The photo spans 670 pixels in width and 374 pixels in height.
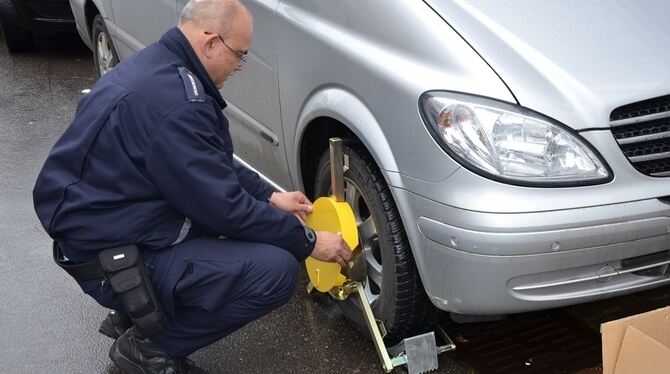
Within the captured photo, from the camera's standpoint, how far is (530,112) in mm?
2271

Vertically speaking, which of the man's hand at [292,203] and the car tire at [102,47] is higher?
the man's hand at [292,203]

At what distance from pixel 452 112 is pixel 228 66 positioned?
720 mm

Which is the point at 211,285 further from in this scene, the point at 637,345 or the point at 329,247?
the point at 637,345

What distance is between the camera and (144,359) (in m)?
2.73

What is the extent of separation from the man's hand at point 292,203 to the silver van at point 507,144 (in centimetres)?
26

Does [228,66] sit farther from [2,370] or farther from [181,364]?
[2,370]

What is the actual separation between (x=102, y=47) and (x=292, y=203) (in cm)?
308

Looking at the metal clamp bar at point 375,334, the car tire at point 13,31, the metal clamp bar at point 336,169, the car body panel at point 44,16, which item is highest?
the metal clamp bar at point 336,169

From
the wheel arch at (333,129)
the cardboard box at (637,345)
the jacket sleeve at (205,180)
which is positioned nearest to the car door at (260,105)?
the wheel arch at (333,129)

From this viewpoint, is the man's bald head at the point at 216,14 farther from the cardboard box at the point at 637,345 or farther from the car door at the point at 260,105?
the cardboard box at the point at 637,345

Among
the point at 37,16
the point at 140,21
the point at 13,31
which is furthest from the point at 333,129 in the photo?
the point at 13,31

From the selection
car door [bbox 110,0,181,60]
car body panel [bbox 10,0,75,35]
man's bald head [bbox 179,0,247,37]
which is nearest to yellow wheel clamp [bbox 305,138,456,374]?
man's bald head [bbox 179,0,247,37]

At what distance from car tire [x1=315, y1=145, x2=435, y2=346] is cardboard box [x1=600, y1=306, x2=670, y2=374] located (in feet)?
2.37

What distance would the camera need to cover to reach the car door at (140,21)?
386 centimetres
